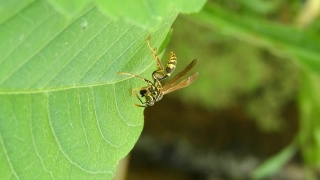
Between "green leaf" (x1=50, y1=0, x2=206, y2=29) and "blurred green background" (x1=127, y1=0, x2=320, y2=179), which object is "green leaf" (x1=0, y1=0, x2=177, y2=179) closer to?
"green leaf" (x1=50, y1=0, x2=206, y2=29)

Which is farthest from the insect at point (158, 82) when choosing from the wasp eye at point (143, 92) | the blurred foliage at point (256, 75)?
the blurred foliage at point (256, 75)

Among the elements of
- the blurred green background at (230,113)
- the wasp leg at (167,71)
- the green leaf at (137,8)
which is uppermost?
the green leaf at (137,8)

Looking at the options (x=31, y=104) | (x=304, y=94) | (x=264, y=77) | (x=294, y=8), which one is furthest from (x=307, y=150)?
(x=31, y=104)

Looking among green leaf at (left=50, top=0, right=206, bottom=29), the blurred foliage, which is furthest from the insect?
the blurred foliage

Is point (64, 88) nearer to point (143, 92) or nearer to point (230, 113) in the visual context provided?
point (143, 92)

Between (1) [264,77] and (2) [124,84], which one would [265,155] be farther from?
(2) [124,84]

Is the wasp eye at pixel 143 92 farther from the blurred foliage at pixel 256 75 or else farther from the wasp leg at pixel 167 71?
the blurred foliage at pixel 256 75

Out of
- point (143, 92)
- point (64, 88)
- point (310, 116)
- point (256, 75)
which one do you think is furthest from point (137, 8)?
point (256, 75)
